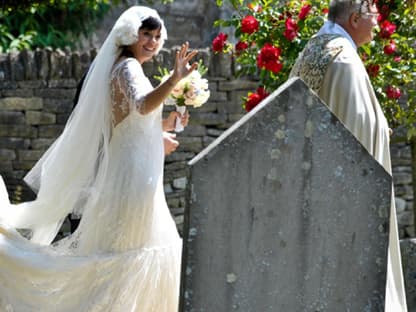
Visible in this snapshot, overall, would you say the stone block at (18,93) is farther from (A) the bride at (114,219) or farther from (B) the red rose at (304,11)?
(A) the bride at (114,219)

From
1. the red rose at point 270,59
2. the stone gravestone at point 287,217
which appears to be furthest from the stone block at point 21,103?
the stone gravestone at point 287,217

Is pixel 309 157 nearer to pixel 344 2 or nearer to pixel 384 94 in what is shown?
pixel 344 2

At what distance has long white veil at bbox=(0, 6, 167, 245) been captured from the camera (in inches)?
263

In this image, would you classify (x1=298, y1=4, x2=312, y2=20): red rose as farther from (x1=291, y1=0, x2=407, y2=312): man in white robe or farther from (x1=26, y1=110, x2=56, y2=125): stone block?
(x1=26, y1=110, x2=56, y2=125): stone block

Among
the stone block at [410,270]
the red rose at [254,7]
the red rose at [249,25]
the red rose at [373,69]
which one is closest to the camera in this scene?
the stone block at [410,270]

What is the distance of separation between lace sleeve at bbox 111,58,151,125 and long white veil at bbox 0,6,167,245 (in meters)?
0.08

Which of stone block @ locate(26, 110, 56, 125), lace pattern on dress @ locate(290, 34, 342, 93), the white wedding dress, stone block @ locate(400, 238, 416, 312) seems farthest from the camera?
stone block @ locate(26, 110, 56, 125)

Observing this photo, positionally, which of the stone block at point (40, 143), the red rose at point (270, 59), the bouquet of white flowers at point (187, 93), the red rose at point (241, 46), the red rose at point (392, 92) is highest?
the red rose at point (241, 46)

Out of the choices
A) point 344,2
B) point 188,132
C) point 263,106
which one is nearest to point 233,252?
point 263,106

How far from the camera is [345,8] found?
20.2 ft

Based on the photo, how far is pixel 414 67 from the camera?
28.2ft

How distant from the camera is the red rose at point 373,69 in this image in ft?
26.9

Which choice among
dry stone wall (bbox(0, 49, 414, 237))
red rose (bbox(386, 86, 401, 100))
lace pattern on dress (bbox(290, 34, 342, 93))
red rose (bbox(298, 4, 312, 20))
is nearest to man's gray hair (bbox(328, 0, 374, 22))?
lace pattern on dress (bbox(290, 34, 342, 93))

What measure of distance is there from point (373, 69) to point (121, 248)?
2.44m
